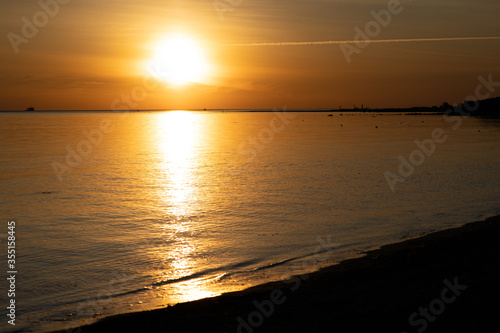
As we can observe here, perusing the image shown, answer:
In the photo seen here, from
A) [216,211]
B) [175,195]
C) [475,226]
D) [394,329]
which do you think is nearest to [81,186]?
[175,195]

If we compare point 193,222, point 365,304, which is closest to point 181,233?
point 193,222

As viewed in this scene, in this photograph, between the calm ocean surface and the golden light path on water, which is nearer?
the golden light path on water

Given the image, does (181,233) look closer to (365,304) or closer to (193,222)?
(193,222)

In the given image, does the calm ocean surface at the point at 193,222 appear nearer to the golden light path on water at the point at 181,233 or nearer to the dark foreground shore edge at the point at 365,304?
the golden light path on water at the point at 181,233

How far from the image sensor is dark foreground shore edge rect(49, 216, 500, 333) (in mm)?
8047

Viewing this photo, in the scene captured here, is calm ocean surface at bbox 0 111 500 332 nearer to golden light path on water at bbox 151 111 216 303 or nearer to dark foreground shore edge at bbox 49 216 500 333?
golden light path on water at bbox 151 111 216 303

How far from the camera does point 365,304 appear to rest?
8.88m

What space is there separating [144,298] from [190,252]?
147 inches

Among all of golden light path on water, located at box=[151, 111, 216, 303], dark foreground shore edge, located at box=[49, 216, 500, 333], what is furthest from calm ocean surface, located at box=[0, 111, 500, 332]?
dark foreground shore edge, located at box=[49, 216, 500, 333]

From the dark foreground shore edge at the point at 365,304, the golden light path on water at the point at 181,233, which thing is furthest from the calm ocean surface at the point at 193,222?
the dark foreground shore edge at the point at 365,304

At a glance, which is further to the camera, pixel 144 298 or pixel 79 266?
pixel 79 266

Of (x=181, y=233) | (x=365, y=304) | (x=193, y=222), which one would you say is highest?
(x=193, y=222)

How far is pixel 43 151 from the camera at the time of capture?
4928 centimetres

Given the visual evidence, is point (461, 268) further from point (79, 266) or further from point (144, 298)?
point (79, 266)
